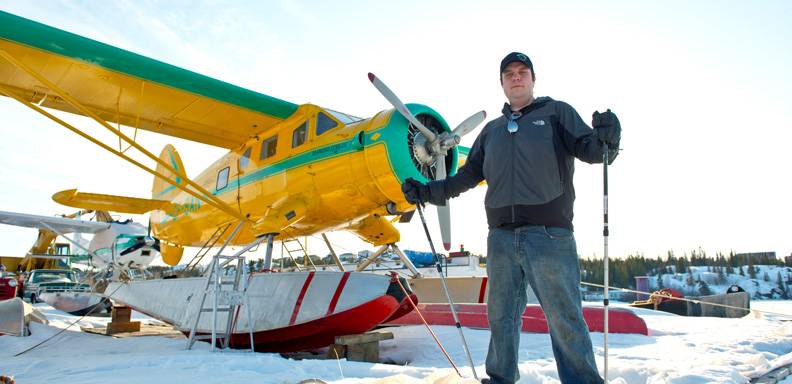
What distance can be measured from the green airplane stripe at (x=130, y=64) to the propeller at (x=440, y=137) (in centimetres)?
241

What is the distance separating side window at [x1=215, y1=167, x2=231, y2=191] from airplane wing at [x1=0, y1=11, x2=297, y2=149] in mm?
529

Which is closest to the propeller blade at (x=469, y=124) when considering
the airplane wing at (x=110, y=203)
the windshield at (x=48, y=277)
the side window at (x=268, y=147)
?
the side window at (x=268, y=147)

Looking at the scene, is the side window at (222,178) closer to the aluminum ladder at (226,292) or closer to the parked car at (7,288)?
the aluminum ladder at (226,292)

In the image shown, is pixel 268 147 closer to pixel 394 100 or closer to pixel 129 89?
pixel 129 89

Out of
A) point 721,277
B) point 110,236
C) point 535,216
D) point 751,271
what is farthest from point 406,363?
point 751,271

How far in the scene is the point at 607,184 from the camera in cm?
240

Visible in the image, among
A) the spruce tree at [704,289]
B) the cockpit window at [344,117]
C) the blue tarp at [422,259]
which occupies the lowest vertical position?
the spruce tree at [704,289]

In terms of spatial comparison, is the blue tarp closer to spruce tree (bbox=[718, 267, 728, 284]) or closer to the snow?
the snow

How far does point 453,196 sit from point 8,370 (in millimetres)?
3439

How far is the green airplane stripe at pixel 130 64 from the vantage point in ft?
17.9

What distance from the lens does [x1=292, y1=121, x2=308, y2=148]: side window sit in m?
6.54

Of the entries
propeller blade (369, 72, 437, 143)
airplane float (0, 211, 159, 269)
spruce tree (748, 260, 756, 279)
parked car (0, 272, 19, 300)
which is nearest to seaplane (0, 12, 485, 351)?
propeller blade (369, 72, 437, 143)

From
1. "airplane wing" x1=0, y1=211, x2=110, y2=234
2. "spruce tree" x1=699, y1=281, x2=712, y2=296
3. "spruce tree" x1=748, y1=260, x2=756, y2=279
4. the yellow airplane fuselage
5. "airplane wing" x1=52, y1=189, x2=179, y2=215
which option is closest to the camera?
the yellow airplane fuselage

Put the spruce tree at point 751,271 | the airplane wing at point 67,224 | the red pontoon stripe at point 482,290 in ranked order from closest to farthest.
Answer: the red pontoon stripe at point 482,290 → the airplane wing at point 67,224 → the spruce tree at point 751,271
